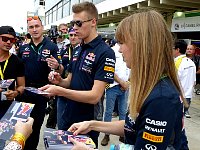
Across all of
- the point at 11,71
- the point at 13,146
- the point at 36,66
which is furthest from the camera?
the point at 36,66

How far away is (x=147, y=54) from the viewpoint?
1428 millimetres

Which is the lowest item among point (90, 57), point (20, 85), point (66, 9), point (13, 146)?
point (13, 146)

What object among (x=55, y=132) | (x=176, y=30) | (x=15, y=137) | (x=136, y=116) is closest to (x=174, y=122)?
(x=136, y=116)

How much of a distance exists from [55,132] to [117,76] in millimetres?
3565

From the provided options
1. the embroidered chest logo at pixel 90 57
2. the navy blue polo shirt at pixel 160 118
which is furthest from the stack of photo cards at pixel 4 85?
the navy blue polo shirt at pixel 160 118

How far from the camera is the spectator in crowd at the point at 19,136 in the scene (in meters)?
1.88

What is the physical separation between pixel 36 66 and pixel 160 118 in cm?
316

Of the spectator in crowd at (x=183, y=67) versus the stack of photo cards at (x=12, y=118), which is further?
the spectator in crowd at (x=183, y=67)

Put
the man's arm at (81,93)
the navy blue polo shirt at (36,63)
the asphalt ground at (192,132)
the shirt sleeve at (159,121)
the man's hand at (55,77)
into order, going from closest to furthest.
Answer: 1. the shirt sleeve at (159,121)
2. the man's arm at (81,93)
3. the man's hand at (55,77)
4. the navy blue polo shirt at (36,63)
5. the asphalt ground at (192,132)

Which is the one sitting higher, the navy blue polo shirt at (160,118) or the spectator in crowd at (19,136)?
the navy blue polo shirt at (160,118)

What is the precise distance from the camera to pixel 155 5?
14227 mm

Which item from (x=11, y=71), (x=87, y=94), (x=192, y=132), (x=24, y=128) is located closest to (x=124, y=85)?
(x=192, y=132)

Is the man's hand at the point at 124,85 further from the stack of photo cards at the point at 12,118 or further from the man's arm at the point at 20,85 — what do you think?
the stack of photo cards at the point at 12,118

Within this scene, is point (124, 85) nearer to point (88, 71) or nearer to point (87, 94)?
point (88, 71)
